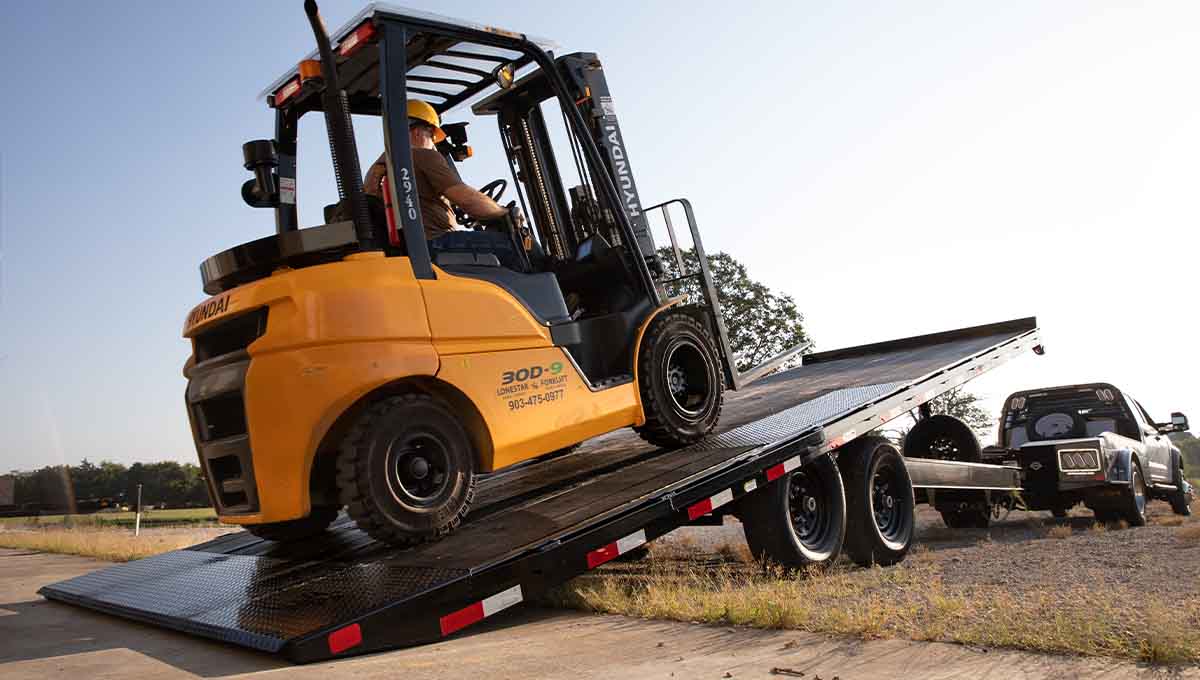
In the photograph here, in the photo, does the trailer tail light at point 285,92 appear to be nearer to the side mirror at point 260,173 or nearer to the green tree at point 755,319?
the side mirror at point 260,173

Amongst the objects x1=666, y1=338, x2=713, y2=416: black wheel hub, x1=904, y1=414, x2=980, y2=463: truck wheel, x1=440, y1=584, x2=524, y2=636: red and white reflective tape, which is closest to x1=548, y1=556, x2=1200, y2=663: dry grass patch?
x1=440, y1=584, x2=524, y2=636: red and white reflective tape

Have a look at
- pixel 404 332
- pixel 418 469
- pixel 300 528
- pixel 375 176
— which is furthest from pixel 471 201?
pixel 300 528

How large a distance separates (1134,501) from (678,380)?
643 cm

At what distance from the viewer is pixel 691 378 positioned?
695cm

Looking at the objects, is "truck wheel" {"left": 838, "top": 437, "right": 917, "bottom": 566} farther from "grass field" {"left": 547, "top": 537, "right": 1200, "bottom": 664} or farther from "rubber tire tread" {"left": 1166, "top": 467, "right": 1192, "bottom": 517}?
"rubber tire tread" {"left": 1166, "top": 467, "right": 1192, "bottom": 517}

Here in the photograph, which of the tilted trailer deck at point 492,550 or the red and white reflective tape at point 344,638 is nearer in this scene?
the red and white reflective tape at point 344,638

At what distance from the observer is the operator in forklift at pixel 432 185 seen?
5.68 m

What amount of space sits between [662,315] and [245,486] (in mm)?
3033

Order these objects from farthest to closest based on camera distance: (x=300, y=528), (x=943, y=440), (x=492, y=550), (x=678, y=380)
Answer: (x=943, y=440), (x=678, y=380), (x=300, y=528), (x=492, y=550)

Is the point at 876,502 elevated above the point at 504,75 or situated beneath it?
situated beneath

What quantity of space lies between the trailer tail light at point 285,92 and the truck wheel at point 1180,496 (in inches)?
463

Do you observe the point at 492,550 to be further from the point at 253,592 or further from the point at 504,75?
the point at 504,75

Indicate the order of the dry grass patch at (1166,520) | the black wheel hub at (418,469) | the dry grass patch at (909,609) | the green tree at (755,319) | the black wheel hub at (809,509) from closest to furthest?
the dry grass patch at (909,609) → the black wheel hub at (418,469) → the black wheel hub at (809,509) → the dry grass patch at (1166,520) → the green tree at (755,319)

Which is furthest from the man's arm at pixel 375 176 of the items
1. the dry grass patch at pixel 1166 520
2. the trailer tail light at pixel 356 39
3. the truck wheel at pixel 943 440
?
the dry grass patch at pixel 1166 520
